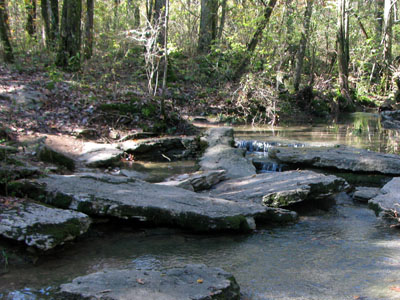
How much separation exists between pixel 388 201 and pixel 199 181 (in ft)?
11.2

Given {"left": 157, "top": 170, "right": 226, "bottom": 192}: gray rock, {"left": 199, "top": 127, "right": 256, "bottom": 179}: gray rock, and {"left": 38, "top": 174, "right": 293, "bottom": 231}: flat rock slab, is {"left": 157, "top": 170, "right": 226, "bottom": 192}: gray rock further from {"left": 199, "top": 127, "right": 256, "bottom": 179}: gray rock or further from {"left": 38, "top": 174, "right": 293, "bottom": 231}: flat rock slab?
{"left": 38, "top": 174, "right": 293, "bottom": 231}: flat rock slab

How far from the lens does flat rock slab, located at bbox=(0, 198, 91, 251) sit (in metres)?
4.33

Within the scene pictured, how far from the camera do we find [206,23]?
776 inches

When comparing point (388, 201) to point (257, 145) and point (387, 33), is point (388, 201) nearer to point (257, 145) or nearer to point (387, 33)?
point (257, 145)

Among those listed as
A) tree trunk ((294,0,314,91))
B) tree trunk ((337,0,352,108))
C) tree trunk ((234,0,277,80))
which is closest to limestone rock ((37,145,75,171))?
tree trunk ((234,0,277,80))

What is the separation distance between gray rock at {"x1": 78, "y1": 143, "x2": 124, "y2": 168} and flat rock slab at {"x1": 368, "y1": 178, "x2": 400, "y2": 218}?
5617 millimetres

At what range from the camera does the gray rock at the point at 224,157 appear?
845cm

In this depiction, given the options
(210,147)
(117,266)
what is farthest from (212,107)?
(117,266)

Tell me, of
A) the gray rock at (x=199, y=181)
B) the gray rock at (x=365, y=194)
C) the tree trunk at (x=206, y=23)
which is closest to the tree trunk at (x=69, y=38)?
the tree trunk at (x=206, y=23)

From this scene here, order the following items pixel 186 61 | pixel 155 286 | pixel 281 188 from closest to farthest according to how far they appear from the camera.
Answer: pixel 155 286 < pixel 281 188 < pixel 186 61

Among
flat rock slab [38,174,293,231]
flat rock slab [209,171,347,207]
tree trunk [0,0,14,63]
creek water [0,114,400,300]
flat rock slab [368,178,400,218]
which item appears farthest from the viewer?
tree trunk [0,0,14,63]

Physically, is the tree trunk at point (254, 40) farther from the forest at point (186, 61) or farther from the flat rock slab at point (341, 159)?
the flat rock slab at point (341, 159)

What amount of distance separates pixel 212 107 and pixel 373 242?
10892 millimetres

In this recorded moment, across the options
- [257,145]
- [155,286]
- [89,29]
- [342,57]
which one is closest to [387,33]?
[342,57]
